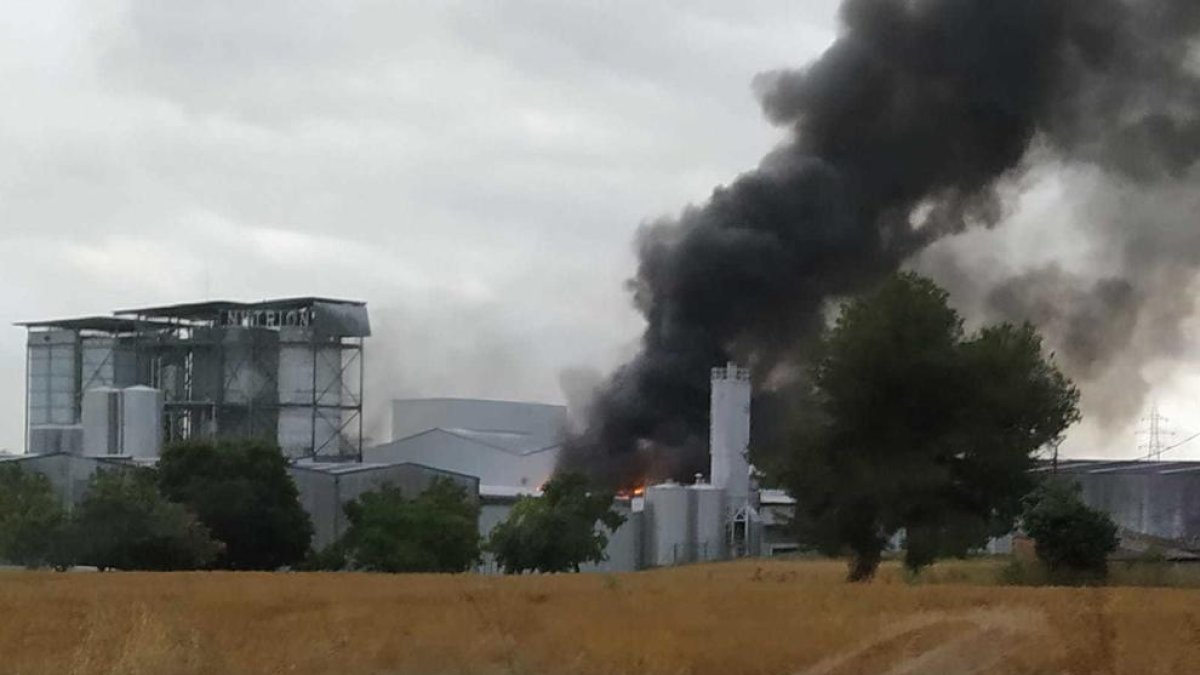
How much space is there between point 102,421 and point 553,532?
28880 mm

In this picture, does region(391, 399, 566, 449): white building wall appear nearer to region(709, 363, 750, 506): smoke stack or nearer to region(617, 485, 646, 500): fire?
region(617, 485, 646, 500): fire

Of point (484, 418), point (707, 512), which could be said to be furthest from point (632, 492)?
point (484, 418)

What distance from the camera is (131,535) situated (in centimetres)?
5066

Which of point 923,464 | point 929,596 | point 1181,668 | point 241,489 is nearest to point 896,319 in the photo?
point 923,464

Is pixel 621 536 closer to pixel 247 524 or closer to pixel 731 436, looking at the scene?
pixel 731 436

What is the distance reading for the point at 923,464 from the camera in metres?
32.4

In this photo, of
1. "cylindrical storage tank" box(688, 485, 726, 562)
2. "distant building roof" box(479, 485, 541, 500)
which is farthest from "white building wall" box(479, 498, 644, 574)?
"cylindrical storage tank" box(688, 485, 726, 562)

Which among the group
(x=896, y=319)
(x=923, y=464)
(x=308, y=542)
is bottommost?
(x=308, y=542)

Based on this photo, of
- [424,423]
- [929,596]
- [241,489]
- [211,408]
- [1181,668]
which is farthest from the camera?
[424,423]

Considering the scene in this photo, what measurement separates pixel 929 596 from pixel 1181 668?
7.63 metres

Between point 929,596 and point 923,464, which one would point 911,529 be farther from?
point 929,596

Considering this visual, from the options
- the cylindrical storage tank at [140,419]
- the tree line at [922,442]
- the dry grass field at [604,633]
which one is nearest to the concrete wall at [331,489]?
the cylindrical storage tank at [140,419]

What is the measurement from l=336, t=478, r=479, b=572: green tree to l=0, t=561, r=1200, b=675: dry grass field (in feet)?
117

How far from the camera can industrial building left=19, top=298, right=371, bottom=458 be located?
78062 millimetres
